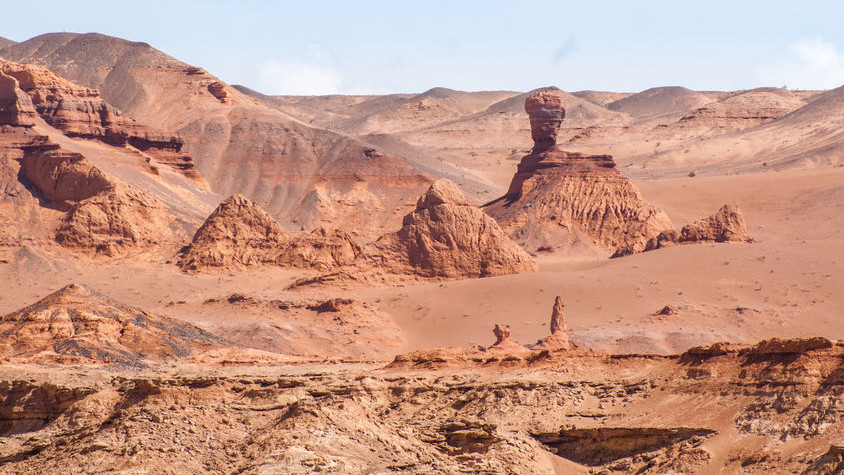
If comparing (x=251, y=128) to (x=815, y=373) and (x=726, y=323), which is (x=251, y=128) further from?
(x=815, y=373)

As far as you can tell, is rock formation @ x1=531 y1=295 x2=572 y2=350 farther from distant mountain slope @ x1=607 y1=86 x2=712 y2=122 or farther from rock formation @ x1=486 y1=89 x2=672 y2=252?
distant mountain slope @ x1=607 y1=86 x2=712 y2=122

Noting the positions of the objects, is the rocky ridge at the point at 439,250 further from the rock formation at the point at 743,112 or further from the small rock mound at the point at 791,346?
the rock formation at the point at 743,112

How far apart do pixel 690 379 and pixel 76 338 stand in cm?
1405

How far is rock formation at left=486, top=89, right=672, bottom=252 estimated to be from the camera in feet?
220

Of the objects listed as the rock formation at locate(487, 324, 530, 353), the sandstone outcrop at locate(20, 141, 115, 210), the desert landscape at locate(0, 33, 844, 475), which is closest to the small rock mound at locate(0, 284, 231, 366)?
the desert landscape at locate(0, 33, 844, 475)

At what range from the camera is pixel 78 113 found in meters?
70.6

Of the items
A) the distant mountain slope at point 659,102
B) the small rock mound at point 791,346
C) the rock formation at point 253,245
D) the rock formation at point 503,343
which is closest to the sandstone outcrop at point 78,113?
the rock formation at point 253,245

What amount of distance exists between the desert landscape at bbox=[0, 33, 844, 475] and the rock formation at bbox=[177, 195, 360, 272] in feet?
0.35

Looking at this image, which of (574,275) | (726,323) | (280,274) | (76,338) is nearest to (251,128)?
(280,274)

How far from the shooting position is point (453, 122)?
554ft

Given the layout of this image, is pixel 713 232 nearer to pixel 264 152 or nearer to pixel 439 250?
pixel 439 250

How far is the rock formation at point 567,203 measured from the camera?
66.9m

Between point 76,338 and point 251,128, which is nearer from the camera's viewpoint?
point 76,338

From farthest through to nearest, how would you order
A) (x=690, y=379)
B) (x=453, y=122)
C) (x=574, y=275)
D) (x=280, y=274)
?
1. (x=453, y=122)
2. (x=280, y=274)
3. (x=574, y=275)
4. (x=690, y=379)
